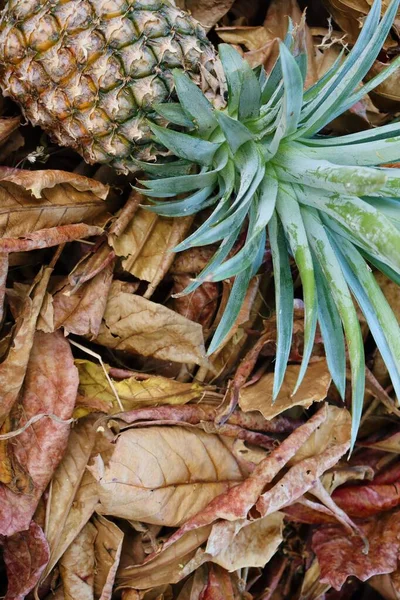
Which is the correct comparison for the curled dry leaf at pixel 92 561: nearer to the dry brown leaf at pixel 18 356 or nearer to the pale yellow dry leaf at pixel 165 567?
the pale yellow dry leaf at pixel 165 567

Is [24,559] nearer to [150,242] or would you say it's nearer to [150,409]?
[150,409]

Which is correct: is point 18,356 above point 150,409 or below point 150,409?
above

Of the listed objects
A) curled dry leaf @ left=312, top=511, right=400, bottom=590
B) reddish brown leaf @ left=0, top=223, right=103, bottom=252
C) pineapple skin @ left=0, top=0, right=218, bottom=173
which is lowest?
curled dry leaf @ left=312, top=511, right=400, bottom=590

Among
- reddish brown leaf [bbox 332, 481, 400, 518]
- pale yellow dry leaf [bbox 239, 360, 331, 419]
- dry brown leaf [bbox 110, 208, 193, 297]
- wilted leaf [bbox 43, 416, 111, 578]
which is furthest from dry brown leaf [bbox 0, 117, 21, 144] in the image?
reddish brown leaf [bbox 332, 481, 400, 518]

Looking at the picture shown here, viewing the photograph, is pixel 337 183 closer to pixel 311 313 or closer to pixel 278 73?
pixel 311 313

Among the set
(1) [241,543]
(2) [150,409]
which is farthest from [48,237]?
(1) [241,543]

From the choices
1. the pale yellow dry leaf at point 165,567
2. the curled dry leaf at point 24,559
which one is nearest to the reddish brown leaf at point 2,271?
the curled dry leaf at point 24,559

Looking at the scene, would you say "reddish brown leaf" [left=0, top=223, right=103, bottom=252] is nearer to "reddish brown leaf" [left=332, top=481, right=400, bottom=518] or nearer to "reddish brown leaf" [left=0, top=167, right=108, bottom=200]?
"reddish brown leaf" [left=0, top=167, right=108, bottom=200]
